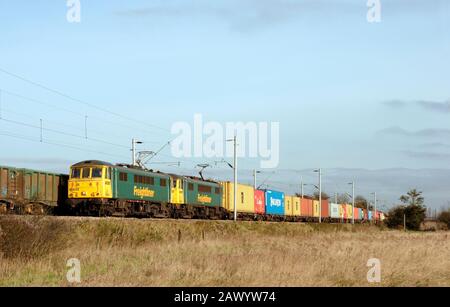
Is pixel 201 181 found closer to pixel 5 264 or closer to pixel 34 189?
→ pixel 34 189

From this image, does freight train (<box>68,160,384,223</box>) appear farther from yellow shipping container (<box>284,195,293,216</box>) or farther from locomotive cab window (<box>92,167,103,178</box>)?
yellow shipping container (<box>284,195,293,216</box>)

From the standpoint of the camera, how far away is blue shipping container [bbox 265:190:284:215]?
69.4 m

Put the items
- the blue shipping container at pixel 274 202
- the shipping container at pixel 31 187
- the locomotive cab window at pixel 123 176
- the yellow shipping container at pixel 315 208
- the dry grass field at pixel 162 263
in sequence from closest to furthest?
the dry grass field at pixel 162 263
the shipping container at pixel 31 187
the locomotive cab window at pixel 123 176
the blue shipping container at pixel 274 202
the yellow shipping container at pixel 315 208

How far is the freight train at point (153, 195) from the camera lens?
117ft

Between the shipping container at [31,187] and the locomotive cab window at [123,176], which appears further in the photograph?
the locomotive cab window at [123,176]

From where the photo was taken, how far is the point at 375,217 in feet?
424

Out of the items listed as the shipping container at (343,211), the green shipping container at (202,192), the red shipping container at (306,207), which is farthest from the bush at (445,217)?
the green shipping container at (202,192)

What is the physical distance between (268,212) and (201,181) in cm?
2001

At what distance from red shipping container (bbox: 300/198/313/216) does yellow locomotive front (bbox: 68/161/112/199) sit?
159ft

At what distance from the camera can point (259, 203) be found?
67188 millimetres

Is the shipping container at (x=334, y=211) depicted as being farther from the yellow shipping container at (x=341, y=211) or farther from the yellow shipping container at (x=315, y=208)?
the yellow shipping container at (x=315, y=208)

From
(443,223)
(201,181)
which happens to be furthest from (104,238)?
(443,223)

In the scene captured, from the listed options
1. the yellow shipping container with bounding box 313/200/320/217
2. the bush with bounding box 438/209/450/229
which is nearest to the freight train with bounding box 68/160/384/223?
the yellow shipping container with bounding box 313/200/320/217

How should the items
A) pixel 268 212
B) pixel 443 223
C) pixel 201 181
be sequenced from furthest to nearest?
pixel 443 223 → pixel 268 212 → pixel 201 181
